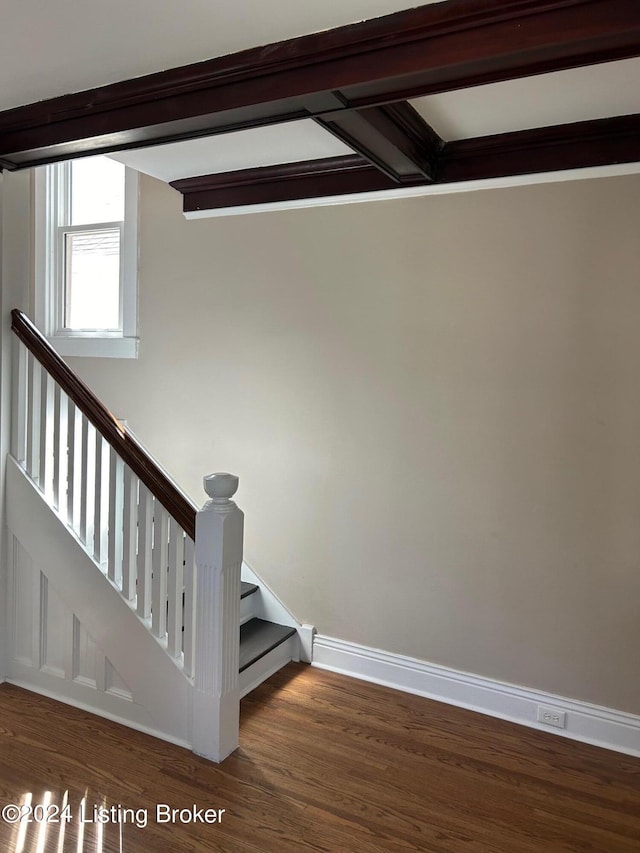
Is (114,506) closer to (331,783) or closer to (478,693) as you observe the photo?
(331,783)

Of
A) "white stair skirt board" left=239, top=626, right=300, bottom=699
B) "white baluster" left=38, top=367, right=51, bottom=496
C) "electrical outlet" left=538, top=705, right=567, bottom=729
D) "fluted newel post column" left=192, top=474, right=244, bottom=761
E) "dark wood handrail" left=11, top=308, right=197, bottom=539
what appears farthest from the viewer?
"white stair skirt board" left=239, top=626, right=300, bottom=699

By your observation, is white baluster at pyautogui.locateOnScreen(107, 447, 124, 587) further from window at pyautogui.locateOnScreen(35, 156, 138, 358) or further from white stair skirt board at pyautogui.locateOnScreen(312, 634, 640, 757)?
window at pyautogui.locateOnScreen(35, 156, 138, 358)

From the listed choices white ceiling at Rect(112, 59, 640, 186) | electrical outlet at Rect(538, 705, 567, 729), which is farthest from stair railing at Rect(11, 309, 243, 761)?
electrical outlet at Rect(538, 705, 567, 729)

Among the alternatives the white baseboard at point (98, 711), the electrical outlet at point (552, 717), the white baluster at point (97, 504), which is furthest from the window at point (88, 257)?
the electrical outlet at point (552, 717)

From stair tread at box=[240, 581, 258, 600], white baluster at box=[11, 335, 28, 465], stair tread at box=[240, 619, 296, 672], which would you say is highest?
white baluster at box=[11, 335, 28, 465]

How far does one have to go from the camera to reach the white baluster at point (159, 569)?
2600 mm

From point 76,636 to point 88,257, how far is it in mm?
2341

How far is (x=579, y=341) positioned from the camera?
2.68m

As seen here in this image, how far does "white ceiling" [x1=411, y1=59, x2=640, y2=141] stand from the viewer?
2055mm

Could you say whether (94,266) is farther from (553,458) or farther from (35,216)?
(553,458)

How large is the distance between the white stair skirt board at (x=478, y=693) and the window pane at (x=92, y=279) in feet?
7.46

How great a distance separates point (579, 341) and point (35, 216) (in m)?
3.41

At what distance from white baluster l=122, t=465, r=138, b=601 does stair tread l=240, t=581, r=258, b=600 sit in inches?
32.0

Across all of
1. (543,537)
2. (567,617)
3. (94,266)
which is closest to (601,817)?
(567,617)
